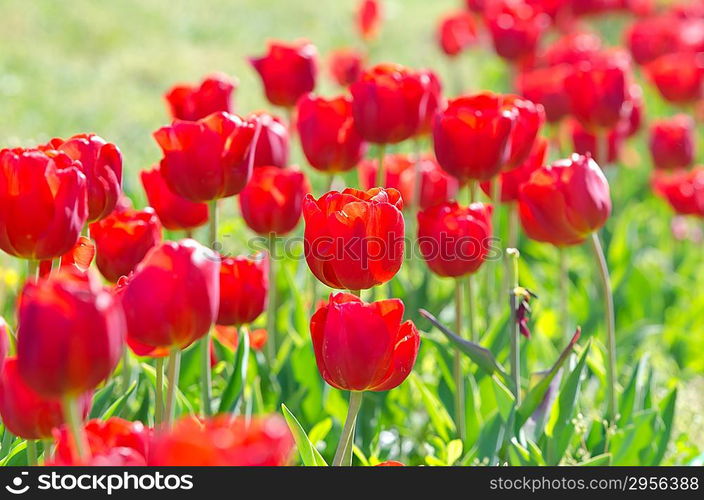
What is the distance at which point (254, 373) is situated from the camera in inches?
95.6

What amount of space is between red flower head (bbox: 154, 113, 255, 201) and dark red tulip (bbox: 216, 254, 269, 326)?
0.65ft

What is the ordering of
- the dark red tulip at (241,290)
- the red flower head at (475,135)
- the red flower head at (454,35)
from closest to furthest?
the dark red tulip at (241,290), the red flower head at (475,135), the red flower head at (454,35)

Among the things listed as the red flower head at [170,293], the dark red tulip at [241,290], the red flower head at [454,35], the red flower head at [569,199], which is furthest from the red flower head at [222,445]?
the red flower head at [454,35]

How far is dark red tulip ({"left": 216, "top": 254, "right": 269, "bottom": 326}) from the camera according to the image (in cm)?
211

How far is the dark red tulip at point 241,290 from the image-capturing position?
2113 mm

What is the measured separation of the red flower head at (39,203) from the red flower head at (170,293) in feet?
0.89

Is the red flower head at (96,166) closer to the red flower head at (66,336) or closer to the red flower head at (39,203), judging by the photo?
the red flower head at (39,203)

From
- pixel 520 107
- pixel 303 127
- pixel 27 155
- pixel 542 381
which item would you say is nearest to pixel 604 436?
pixel 542 381

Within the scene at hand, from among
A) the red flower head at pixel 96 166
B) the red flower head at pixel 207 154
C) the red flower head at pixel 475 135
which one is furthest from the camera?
the red flower head at pixel 475 135

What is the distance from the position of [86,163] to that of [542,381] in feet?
3.30

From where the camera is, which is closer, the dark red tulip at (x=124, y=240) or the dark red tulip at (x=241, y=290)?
the dark red tulip at (x=124, y=240)

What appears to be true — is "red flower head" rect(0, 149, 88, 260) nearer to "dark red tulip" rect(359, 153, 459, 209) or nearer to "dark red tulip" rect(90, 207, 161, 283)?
"dark red tulip" rect(90, 207, 161, 283)

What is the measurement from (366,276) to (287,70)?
4.53 feet
